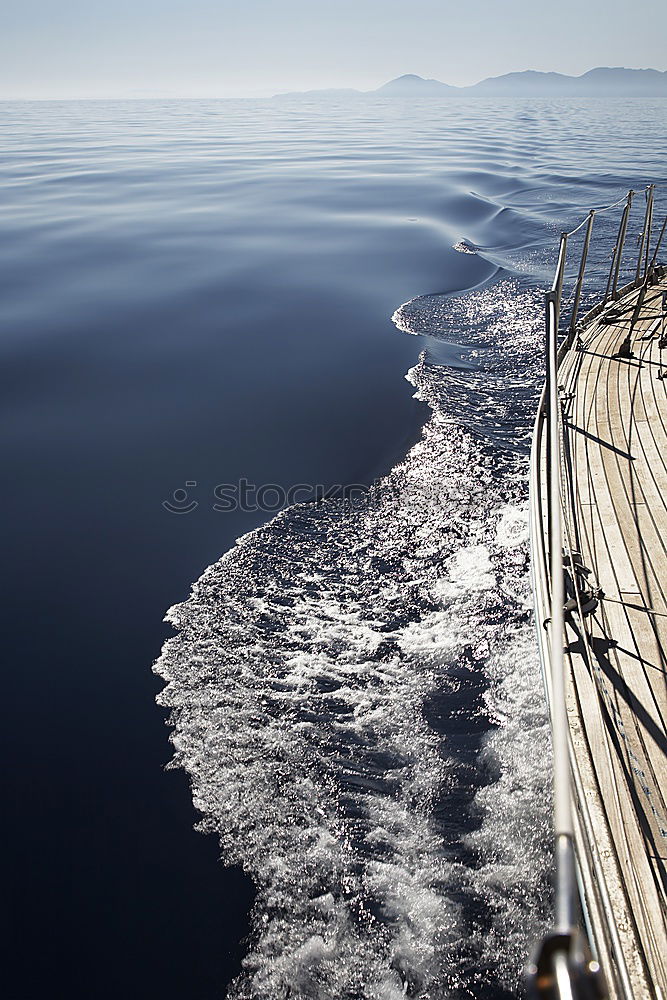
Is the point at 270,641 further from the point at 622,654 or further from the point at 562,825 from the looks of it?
the point at 562,825

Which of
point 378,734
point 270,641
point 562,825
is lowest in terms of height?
point 378,734

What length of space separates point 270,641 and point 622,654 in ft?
→ 11.0

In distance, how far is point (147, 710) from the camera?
558 centimetres

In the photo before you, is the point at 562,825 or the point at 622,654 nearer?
the point at 562,825

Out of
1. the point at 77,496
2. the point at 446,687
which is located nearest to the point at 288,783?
the point at 446,687

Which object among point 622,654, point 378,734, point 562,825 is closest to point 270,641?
point 378,734

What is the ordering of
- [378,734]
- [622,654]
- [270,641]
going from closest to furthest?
[622,654], [378,734], [270,641]

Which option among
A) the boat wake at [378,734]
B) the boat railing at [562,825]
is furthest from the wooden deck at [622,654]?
the boat wake at [378,734]

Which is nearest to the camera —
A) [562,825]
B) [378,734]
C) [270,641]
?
[562,825]

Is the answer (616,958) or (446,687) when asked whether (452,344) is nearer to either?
(446,687)

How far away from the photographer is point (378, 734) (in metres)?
5.27

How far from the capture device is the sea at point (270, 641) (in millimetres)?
4105

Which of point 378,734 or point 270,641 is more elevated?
point 270,641

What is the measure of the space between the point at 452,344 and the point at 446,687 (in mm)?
8619
